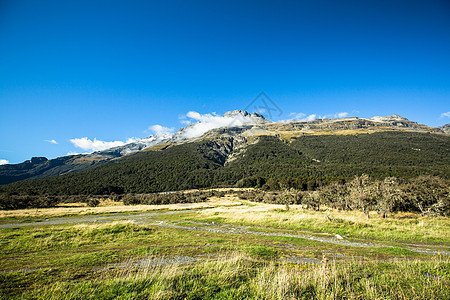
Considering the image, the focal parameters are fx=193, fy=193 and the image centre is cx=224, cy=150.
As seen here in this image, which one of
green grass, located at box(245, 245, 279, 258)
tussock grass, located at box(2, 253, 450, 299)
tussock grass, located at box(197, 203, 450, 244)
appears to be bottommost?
tussock grass, located at box(197, 203, 450, 244)

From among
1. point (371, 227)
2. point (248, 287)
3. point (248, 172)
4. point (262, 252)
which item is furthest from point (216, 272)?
point (248, 172)

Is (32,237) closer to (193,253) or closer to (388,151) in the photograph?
(193,253)

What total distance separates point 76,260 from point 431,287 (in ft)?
56.0

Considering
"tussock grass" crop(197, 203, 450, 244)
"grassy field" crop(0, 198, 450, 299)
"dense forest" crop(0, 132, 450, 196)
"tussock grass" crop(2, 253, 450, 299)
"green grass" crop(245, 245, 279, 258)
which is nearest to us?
"tussock grass" crop(2, 253, 450, 299)

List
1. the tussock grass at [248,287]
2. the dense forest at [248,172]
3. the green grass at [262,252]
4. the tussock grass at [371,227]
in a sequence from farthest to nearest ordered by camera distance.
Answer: the dense forest at [248,172] → the tussock grass at [371,227] → the green grass at [262,252] → the tussock grass at [248,287]

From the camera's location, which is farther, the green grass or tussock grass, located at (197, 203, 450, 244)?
tussock grass, located at (197, 203, 450, 244)

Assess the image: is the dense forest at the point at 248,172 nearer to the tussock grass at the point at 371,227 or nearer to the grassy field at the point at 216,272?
the tussock grass at the point at 371,227

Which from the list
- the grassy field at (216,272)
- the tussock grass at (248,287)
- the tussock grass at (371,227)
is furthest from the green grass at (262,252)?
the tussock grass at (371,227)

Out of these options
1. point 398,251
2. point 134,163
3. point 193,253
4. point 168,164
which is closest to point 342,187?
point 398,251

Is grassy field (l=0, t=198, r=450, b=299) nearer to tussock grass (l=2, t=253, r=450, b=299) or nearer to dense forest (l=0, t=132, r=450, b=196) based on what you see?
tussock grass (l=2, t=253, r=450, b=299)

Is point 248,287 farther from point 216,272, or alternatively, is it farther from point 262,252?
point 262,252

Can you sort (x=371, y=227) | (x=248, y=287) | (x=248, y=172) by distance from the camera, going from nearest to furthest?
(x=248, y=287), (x=371, y=227), (x=248, y=172)

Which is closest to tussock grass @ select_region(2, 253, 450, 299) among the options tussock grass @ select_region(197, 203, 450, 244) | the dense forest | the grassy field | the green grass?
the grassy field

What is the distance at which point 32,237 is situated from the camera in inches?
712
